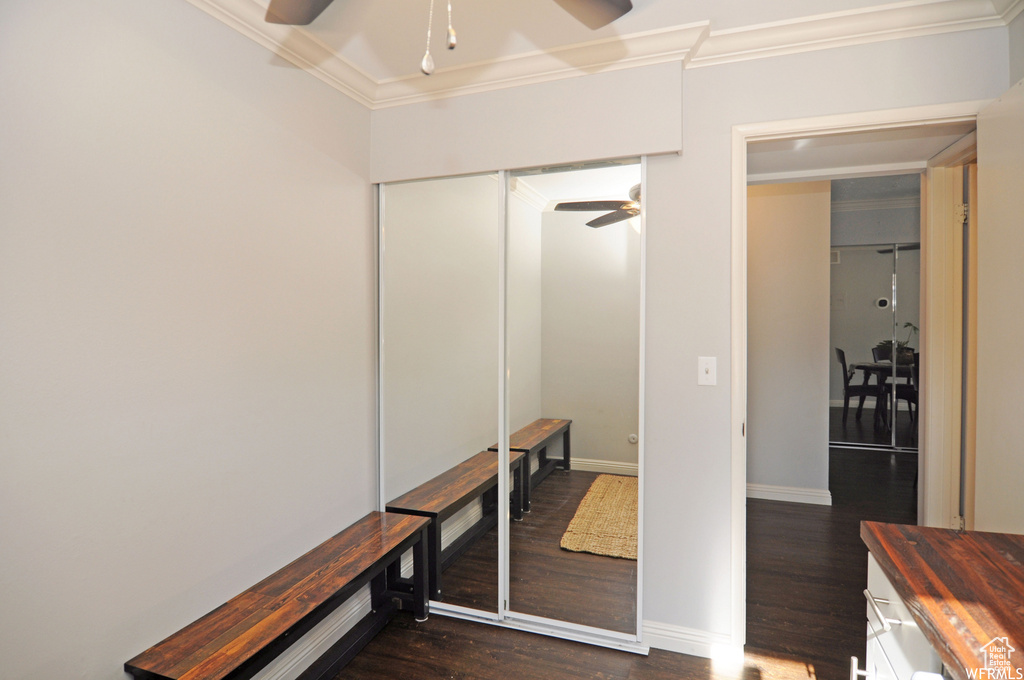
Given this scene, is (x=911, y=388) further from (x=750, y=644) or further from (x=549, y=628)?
(x=549, y=628)

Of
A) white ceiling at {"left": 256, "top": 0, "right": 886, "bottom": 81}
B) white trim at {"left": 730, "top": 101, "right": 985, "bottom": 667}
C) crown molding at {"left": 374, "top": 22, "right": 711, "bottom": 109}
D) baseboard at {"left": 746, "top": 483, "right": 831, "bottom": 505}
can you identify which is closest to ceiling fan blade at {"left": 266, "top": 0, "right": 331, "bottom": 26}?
white ceiling at {"left": 256, "top": 0, "right": 886, "bottom": 81}

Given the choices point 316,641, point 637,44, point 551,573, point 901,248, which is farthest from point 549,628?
point 901,248

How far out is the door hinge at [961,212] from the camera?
7.82ft

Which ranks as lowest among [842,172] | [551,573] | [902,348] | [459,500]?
[551,573]

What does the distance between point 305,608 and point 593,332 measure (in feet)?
4.87

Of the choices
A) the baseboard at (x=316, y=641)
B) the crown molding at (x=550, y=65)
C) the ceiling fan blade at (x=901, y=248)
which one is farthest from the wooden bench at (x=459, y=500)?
the ceiling fan blade at (x=901, y=248)

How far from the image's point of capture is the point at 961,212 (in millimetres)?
2391

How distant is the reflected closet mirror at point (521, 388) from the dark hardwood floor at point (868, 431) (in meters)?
4.55

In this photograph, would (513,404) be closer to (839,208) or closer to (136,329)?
(136,329)

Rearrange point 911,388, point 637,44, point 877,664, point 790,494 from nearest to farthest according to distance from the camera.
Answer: point 877,664
point 637,44
point 790,494
point 911,388

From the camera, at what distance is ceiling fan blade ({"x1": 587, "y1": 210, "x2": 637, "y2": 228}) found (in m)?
2.21

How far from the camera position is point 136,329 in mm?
1478

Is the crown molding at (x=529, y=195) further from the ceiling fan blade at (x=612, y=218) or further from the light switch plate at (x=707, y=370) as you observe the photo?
the light switch plate at (x=707, y=370)

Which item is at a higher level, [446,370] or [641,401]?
[446,370]
